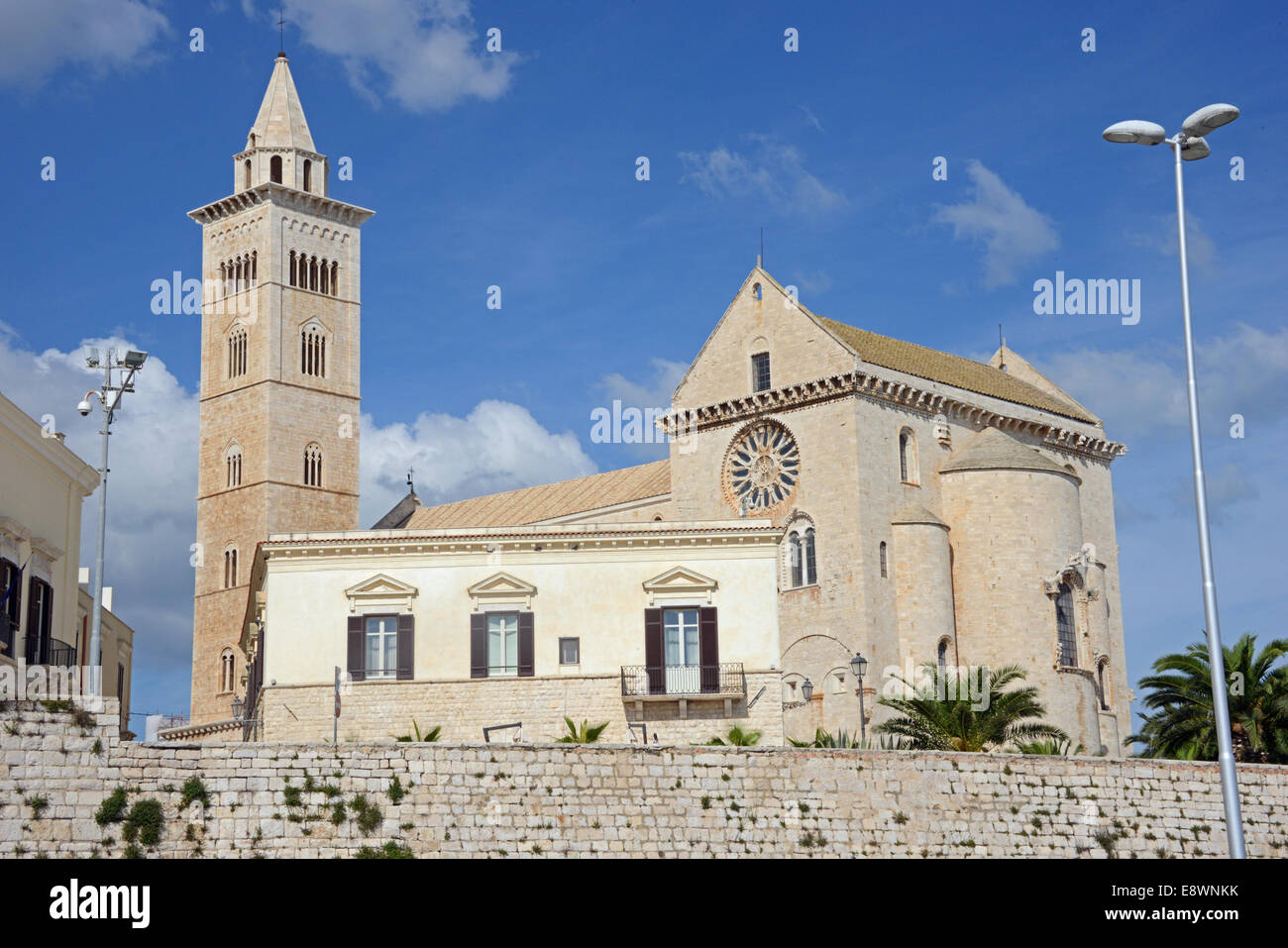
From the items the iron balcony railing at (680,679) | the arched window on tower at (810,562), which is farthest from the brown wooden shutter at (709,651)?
the arched window on tower at (810,562)

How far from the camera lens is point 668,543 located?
42.6 meters

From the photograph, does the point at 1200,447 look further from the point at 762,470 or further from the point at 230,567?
the point at 230,567

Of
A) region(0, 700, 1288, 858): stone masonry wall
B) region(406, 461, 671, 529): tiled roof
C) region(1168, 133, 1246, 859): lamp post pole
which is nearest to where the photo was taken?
region(1168, 133, 1246, 859): lamp post pole

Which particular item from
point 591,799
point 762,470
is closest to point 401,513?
point 762,470

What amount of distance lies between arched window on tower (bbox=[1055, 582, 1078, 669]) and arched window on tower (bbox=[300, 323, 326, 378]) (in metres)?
43.8

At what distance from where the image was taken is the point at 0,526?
33.7 m

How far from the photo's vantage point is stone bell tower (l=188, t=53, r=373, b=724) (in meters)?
84.9

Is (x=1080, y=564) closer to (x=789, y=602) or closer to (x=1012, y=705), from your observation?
(x=789, y=602)

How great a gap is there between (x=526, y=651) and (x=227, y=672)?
149 ft

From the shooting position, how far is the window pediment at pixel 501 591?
138 ft

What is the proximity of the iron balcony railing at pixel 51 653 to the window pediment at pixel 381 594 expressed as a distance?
6997 millimetres

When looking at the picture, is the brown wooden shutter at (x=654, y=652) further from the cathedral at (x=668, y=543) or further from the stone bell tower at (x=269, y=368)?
the stone bell tower at (x=269, y=368)

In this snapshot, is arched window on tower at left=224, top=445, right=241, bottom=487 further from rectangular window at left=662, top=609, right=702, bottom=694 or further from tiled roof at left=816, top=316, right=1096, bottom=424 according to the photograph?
rectangular window at left=662, top=609, right=702, bottom=694

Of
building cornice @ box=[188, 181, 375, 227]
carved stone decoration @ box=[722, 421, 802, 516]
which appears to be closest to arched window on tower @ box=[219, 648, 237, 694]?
building cornice @ box=[188, 181, 375, 227]
